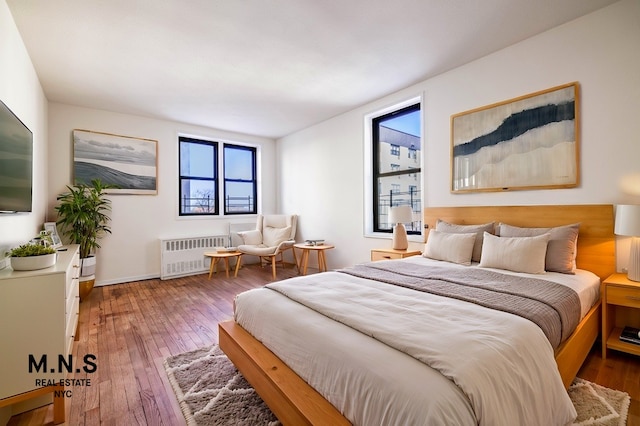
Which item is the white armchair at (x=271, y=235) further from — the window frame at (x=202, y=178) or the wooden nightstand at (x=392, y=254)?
the wooden nightstand at (x=392, y=254)

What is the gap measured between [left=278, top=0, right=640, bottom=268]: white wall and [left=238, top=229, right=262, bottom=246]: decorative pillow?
1.64 metres

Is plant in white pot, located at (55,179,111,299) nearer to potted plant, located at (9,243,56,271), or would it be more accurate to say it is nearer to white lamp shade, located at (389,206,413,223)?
potted plant, located at (9,243,56,271)

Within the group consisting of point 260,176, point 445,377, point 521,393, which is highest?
point 260,176

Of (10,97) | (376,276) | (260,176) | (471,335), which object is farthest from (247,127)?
(471,335)

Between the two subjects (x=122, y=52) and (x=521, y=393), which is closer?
(x=521, y=393)

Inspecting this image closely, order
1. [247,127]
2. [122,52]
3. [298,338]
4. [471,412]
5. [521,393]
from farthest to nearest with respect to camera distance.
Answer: [247,127] < [122,52] < [298,338] < [521,393] < [471,412]

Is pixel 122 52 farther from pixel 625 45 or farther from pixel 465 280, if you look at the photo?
pixel 625 45

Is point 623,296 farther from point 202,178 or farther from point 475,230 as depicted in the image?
point 202,178

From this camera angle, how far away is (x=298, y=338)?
4.75ft

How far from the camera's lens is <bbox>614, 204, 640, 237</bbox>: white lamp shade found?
1999 millimetres

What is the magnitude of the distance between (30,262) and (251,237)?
364 cm

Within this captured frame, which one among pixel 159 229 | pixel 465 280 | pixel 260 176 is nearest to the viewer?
pixel 465 280

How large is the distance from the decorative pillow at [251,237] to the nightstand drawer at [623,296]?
4.58 m

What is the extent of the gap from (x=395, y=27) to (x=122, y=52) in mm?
2568
